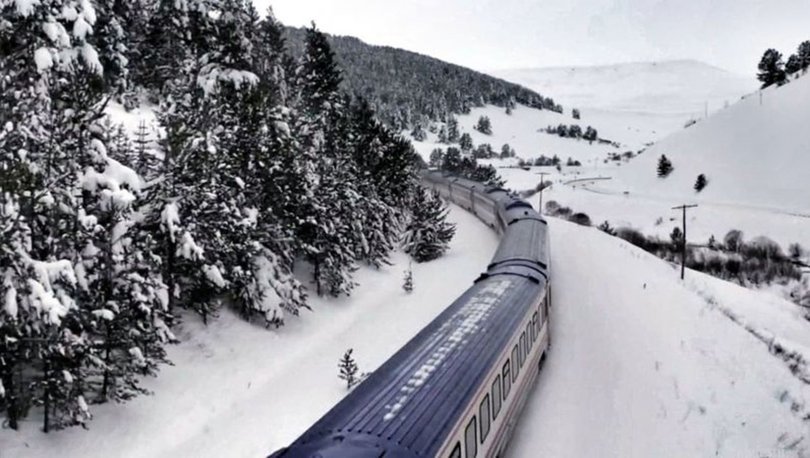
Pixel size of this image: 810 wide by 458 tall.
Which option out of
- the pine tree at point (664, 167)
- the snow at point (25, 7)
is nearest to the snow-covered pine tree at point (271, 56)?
the snow at point (25, 7)

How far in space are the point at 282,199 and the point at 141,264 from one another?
869 cm

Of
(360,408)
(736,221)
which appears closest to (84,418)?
(360,408)

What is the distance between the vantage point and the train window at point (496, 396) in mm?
9070

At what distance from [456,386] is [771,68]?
8417 cm

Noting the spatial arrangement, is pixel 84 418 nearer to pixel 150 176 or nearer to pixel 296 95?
pixel 150 176

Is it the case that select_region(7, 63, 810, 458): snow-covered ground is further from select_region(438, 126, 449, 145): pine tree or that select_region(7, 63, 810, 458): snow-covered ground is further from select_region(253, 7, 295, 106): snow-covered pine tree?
select_region(438, 126, 449, 145): pine tree

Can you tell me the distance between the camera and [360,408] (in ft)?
22.0

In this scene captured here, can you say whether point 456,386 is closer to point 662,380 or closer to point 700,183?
Answer: point 662,380

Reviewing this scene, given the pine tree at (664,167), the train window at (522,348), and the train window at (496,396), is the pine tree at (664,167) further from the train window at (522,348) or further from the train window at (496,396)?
the train window at (496,396)

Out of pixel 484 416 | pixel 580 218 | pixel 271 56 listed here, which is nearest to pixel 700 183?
pixel 580 218

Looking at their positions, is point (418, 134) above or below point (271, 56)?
above

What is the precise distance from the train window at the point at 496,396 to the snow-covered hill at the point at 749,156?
159ft

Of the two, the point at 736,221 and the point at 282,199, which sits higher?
the point at 282,199

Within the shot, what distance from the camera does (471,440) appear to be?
7.78 meters
